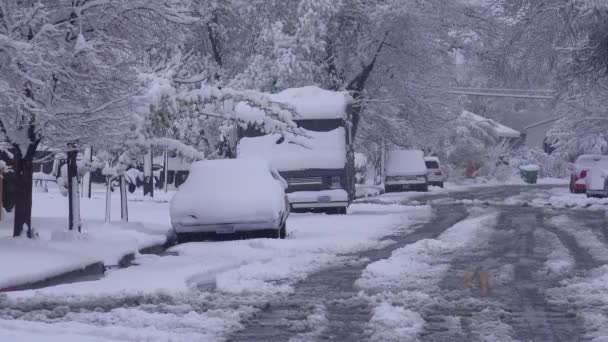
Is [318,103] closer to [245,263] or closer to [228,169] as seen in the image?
[228,169]

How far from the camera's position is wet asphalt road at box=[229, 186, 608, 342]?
916 cm

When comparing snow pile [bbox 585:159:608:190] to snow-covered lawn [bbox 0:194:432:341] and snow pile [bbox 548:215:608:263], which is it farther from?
snow-covered lawn [bbox 0:194:432:341]

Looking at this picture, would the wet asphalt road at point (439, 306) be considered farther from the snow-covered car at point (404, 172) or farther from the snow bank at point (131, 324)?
the snow-covered car at point (404, 172)

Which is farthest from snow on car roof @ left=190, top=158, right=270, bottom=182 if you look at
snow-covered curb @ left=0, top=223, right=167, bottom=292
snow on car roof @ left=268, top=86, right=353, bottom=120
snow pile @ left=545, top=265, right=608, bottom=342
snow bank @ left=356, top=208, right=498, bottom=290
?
snow on car roof @ left=268, top=86, right=353, bottom=120

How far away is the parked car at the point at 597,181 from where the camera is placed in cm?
3800

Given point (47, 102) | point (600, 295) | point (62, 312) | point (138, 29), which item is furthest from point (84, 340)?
point (138, 29)

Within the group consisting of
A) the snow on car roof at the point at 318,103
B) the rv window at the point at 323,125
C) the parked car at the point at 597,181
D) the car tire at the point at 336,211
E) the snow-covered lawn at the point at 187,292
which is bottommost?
the snow-covered lawn at the point at 187,292

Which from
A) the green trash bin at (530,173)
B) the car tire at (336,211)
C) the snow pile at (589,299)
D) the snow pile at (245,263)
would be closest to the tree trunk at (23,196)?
the snow pile at (245,263)

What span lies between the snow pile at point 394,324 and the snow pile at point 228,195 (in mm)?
8157

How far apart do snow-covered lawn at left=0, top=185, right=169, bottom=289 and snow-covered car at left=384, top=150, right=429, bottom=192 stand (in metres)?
24.3

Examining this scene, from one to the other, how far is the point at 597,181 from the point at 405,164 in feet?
39.0

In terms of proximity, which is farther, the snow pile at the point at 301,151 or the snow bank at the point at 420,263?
the snow pile at the point at 301,151

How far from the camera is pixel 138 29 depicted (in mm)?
17109

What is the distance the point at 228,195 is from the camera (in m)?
19.1
